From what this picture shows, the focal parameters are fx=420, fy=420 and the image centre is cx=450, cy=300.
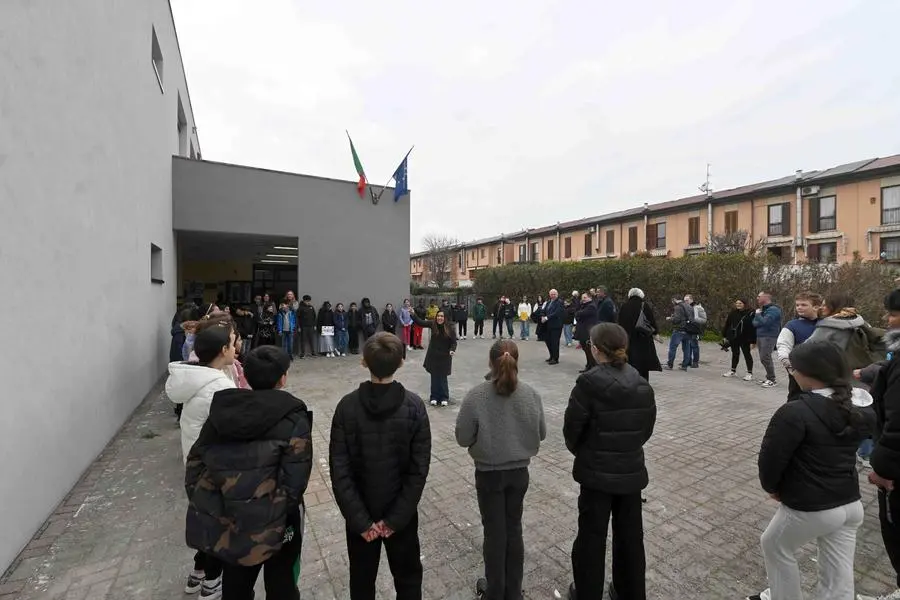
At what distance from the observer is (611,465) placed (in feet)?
7.55

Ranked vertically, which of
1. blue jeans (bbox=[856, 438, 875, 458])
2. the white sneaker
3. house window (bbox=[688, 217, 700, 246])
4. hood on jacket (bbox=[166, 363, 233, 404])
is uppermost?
house window (bbox=[688, 217, 700, 246])

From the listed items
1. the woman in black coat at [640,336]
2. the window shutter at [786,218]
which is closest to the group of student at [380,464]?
the woman in black coat at [640,336]

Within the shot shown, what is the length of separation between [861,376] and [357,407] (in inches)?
171

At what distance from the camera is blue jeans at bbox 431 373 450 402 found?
688cm

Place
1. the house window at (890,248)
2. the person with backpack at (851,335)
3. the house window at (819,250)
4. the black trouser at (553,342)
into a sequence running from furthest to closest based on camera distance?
the house window at (819,250)
the house window at (890,248)
the black trouser at (553,342)
the person with backpack at (851,335)

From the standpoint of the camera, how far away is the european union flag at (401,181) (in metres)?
12.7

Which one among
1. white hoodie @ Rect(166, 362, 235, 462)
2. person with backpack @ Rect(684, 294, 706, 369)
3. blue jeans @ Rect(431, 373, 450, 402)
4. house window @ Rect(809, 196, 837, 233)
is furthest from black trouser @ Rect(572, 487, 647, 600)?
house window @ Rect(809, 196, 837, 233)

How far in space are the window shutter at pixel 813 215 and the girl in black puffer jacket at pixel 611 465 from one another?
1240 inches

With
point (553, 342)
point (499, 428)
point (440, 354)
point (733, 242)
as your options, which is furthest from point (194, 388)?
point (733, 242)

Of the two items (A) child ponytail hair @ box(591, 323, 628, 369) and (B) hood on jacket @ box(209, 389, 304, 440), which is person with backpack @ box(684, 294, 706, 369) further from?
(B) hood on jacket @ box(209, 389, 304, 440)

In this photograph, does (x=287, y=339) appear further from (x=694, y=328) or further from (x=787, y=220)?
(x=787, y=220)

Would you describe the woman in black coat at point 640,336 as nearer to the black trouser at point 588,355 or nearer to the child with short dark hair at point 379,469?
the black trouser at point 588,355

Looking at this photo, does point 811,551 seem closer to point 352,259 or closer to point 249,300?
point 352,259

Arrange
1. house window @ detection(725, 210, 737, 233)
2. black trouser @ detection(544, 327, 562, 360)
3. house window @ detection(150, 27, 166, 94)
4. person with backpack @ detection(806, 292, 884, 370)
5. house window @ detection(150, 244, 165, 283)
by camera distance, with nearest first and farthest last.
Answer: person with backpack @ detection(806, 292, 884, 370) → house window @ detection(150, 27, 166, 94) → house window @ detection(150, 244, 165, 283) → black trouser @ detection(544, 327, 562, 360) → house window @ detection(725, 210, 737, 233)
